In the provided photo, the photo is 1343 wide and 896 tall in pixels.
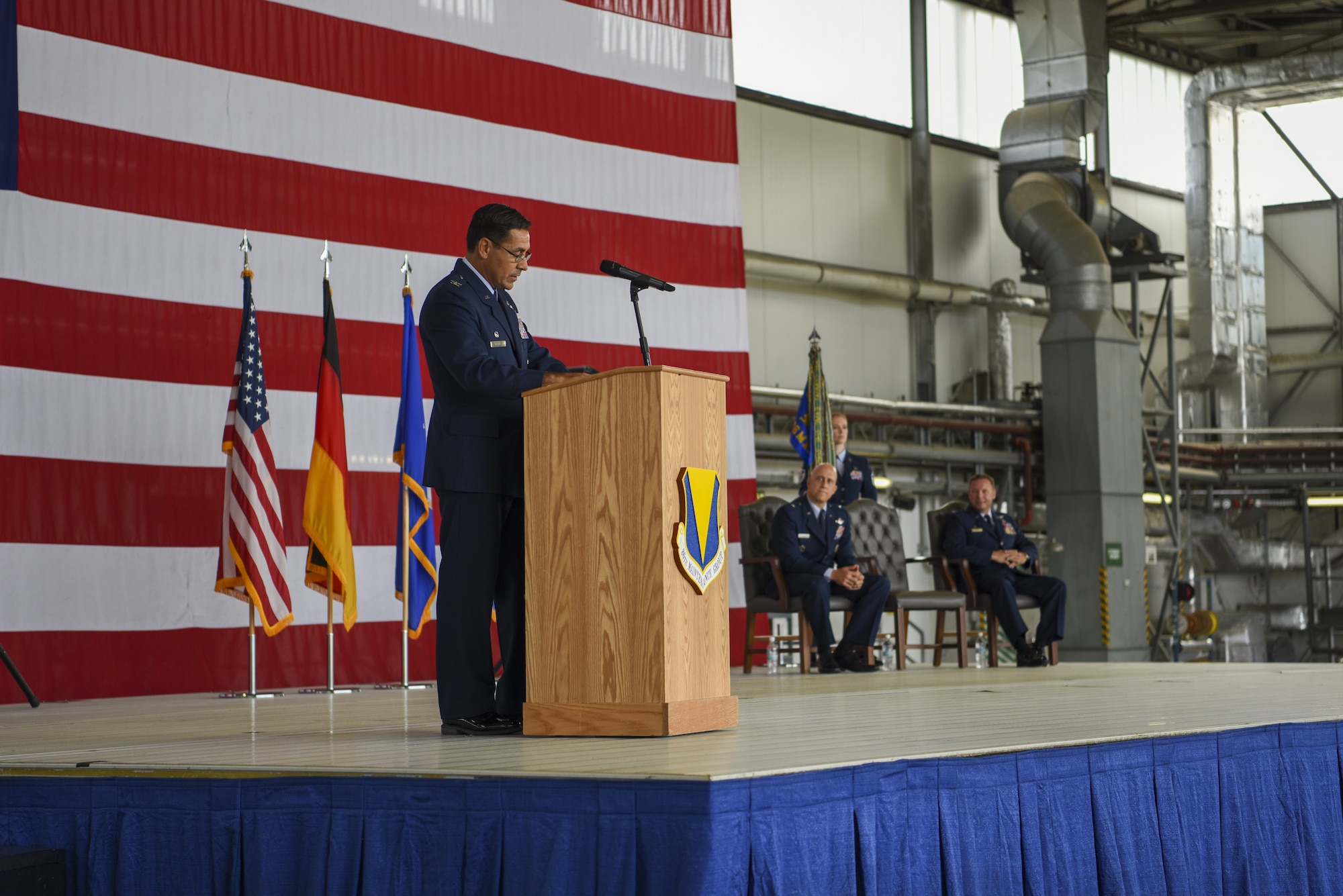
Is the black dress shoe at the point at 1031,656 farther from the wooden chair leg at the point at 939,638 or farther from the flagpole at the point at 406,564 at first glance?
the flagpole at the point at 406,564

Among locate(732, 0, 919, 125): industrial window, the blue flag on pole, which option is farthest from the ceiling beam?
the blue flag on pole

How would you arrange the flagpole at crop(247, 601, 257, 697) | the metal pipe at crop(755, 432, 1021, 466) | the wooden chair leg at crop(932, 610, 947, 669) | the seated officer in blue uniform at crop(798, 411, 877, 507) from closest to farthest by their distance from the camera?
the flagpole at crop(247, 601, 257, 697) → the wooden chair leg at crop(932, 610, 947, 669) → the seated officer in blue uniform at crop(798, 411, 877, 507) → the metal pipe at crop(755, 432, 1021, 466)

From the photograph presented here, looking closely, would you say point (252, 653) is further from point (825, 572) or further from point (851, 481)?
point (851, 481)

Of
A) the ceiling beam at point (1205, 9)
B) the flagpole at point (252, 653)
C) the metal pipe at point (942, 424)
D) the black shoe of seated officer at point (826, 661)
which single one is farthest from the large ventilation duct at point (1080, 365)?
the flagpole at point (252, 653)

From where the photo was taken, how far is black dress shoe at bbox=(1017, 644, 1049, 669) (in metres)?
7.14

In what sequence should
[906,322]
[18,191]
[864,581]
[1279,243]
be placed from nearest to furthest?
[18,191] → [864,581] → [906,322] → [1279,243]

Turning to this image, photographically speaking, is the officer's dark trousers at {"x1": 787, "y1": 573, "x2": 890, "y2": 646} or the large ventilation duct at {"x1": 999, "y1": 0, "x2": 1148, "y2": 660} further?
the large ventilation duct at {"x1": 999, "y1": 0, "x2": 1148, "y2": 660}

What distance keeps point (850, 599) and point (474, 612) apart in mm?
3863

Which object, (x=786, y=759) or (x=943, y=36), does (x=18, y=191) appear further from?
(x=943, y=36)

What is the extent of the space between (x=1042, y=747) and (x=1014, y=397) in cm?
1221

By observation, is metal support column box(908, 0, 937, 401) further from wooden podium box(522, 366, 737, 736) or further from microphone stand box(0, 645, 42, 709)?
wooden podium box(522, 366, 737, 736)

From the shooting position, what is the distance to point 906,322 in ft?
45.5

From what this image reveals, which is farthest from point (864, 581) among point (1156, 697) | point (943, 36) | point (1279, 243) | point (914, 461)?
point (1279, 243)

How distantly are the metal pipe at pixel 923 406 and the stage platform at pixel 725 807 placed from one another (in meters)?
8.34
